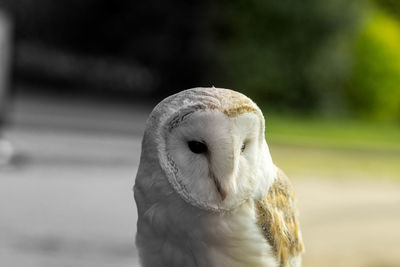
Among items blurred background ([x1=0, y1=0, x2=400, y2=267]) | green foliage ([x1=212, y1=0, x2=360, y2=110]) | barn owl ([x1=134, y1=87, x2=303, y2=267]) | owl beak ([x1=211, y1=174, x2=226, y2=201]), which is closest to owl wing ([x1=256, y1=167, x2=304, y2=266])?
barn owl ([x1=134, y1=87, x2=303, y2=267])

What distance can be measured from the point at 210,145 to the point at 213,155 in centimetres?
1

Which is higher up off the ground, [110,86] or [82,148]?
[110,86]

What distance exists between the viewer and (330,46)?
12.7 meters

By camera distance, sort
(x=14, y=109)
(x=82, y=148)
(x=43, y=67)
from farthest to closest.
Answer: (x=43, y=67), (x=14, y=109), (x=82, y=148)

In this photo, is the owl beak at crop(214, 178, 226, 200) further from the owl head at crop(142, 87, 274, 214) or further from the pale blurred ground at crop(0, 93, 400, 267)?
the pale blurred ground at crop(0, 93, 400, 267)

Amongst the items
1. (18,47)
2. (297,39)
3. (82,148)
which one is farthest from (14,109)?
(297,39)

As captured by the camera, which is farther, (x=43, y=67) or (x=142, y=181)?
(x=43, y=67)

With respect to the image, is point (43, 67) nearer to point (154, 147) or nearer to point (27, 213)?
point (27, 213)

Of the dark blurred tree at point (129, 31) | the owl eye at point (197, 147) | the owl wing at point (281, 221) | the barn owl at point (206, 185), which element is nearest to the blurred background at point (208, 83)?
the dark blurred tree at point (129, 31)

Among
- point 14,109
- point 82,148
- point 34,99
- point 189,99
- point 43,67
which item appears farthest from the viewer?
point 43,67

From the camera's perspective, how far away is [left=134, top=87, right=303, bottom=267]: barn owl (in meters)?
0.78

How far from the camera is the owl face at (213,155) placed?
77 centimetres

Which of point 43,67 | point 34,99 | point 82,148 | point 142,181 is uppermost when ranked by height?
point 43,67

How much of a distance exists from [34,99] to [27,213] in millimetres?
7328
